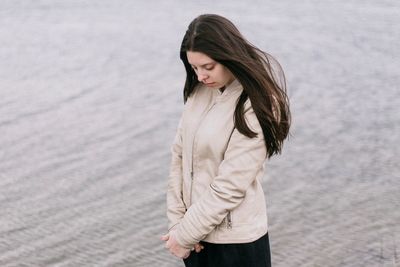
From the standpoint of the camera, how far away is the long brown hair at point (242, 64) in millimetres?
1910

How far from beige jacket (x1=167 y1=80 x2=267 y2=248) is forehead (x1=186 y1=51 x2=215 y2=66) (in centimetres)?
11

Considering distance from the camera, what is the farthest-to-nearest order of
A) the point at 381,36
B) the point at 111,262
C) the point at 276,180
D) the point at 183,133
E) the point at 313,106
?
the point at 381,36
the point at 313,106
the point at 276,180
the point at 111,262
the point at 183,133

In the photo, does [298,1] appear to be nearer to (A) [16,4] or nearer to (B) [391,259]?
(A) [16,4]

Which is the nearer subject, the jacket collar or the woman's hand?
the jacket collar

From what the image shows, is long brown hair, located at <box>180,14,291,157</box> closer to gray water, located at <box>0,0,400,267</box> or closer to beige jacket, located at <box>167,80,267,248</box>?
beige jacket, located at <box>167,80,267,248</box>

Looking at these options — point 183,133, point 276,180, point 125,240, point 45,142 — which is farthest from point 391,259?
point 45,142

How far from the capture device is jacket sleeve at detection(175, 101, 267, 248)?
1960 millimetres

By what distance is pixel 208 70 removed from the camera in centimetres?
196

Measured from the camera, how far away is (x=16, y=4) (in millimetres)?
9914

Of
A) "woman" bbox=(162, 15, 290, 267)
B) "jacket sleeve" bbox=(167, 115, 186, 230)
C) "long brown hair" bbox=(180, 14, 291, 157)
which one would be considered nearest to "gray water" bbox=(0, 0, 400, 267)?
"jacket sleeve" bbox=(167, 115, 186, 230)

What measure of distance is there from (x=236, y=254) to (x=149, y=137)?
3101 millimetres

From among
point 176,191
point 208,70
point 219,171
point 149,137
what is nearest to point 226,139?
point 219,171

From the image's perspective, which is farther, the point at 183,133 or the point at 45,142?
the point at 45,142

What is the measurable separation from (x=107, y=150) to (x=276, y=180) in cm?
124
